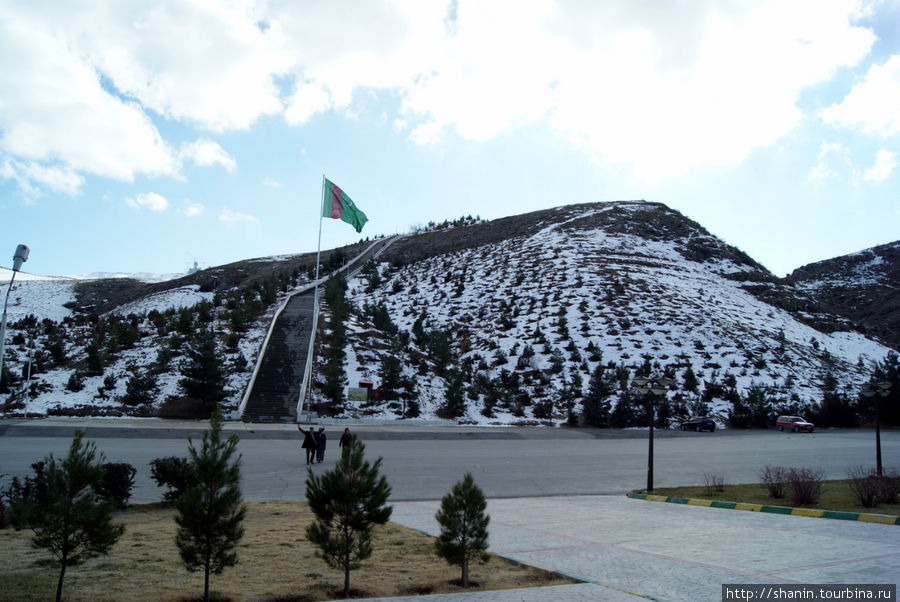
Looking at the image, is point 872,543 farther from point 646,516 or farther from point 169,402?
point 169,402

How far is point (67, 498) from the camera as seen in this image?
541cm

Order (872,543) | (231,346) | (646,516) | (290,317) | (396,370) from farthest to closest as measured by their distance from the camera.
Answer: (290,317), (231,346), (396,370), (646,516), (872,543)

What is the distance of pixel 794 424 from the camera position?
114 feet

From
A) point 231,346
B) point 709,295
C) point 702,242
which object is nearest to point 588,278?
point 709,295

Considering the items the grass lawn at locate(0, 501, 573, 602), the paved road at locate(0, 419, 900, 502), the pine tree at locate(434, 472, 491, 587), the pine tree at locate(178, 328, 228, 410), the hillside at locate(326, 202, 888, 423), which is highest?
the hillside at locate(326, 202, 888, 423)

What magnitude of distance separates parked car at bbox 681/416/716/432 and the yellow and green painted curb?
22156 millimetres

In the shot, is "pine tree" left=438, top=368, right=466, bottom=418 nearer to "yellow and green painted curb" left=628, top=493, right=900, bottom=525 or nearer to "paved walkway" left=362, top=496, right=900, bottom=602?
"yellow and green painted curb" left=628, top=493, right=900, bottom=525

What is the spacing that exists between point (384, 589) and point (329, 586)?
23.4 inches

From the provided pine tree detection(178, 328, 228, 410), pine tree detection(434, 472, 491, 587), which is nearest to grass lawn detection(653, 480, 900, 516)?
pine tree detection(434, 472, 491, 587)

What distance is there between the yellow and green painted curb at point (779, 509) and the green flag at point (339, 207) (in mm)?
23879

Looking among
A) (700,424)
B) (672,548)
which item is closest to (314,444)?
(672,548)

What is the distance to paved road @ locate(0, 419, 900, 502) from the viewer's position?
14.6 metres

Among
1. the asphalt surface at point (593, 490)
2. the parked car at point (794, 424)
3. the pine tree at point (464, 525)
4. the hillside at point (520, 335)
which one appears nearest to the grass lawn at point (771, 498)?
the asphalt surface at point (593, 490)

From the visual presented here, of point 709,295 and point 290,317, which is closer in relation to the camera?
point 290,317
